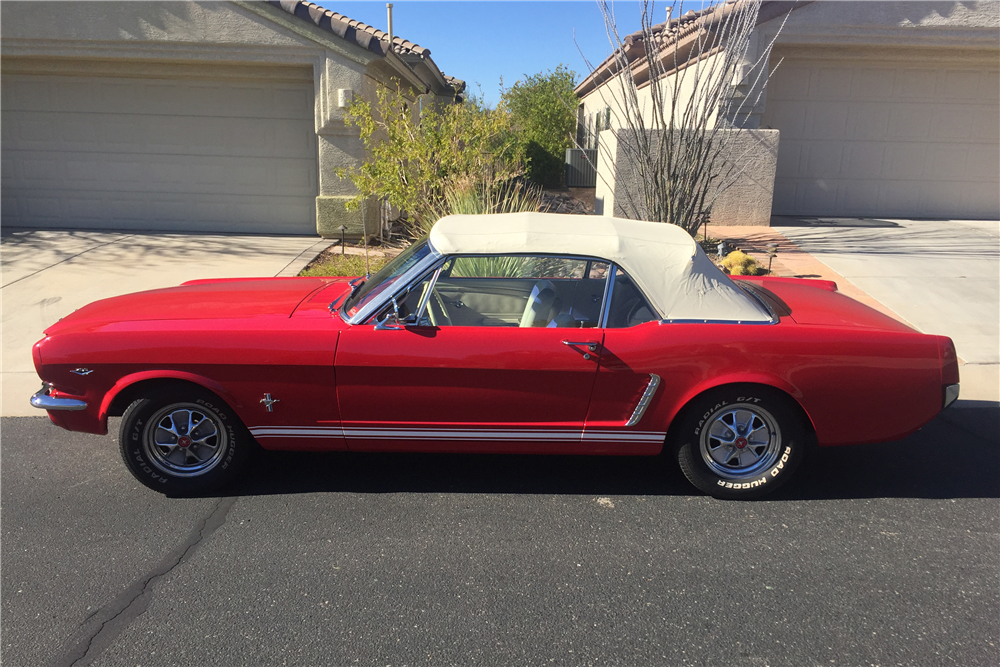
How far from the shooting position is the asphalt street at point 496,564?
284cm

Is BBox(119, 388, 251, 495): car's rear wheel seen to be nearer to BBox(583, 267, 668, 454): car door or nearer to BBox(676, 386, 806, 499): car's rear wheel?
BBox(583, 267, 668, 454): car door

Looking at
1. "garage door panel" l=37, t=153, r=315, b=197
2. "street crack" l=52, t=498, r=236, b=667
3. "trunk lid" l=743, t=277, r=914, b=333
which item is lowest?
"street crack" l=52, t=498, r=236, b=667

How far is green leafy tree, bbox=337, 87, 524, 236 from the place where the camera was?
937 cm

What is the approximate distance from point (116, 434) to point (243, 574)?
2.01 meters

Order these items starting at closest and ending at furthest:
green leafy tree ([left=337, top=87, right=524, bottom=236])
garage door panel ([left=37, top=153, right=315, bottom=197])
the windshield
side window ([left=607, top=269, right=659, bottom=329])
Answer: side window ([left=607, top=269, right=659, bottom=329]), the windshield, green leafy tree ([left=337, top=87, right=524, bottom=236]), garage door panel ([left=37, top=153, right=315, bottom=197])

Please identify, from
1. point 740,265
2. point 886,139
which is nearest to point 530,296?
point 740,265

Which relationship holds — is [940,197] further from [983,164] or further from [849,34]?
[849,34]

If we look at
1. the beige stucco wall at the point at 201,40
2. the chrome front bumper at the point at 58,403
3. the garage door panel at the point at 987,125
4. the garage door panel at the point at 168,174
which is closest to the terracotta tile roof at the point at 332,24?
the beige stucco wall at the point at 201,40

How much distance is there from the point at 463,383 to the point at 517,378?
277mm

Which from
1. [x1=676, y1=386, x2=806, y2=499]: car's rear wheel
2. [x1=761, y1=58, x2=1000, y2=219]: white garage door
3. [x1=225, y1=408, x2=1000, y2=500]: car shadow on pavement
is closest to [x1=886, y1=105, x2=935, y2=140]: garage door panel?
[x1=761, y1=58, x2=1000, y2=219]: white garage door

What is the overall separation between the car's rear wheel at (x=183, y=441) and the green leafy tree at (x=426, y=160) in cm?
553

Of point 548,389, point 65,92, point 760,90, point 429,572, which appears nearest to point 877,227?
point 760,90

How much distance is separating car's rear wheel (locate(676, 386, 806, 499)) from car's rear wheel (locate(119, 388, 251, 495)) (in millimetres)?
2359

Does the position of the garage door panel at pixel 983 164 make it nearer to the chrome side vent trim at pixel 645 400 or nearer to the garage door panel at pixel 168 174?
the garage door panel at pixel 168 174
